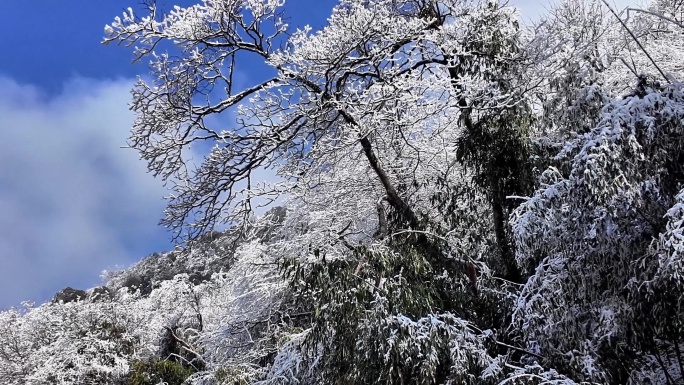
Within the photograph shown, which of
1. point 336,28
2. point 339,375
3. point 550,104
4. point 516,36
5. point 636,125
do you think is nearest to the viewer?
point 636,125

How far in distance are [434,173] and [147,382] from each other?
8.01 m

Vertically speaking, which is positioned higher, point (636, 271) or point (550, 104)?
point (550, 104)

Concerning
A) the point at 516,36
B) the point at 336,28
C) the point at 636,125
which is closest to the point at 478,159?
the point at 516,36

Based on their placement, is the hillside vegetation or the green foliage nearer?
the hillside vegetation

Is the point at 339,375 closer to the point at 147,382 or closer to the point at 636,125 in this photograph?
the point at 636,125

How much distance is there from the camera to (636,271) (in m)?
5.00

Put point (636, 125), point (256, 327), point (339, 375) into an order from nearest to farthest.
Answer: point (636, 125)
point (339, 375)
point (256, 327)

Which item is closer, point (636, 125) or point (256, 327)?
point (636, 125)

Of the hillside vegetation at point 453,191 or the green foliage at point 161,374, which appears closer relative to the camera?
the hillside vegetation at point 453,191

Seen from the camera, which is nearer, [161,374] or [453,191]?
[453,191]

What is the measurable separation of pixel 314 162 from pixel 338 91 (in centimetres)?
112

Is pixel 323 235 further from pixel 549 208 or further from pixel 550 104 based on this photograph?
pixel 549 208

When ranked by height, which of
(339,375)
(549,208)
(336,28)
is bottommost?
(339,375)

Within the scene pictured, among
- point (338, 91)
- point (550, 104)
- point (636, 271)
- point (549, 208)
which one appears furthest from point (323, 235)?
point (636, 271)
